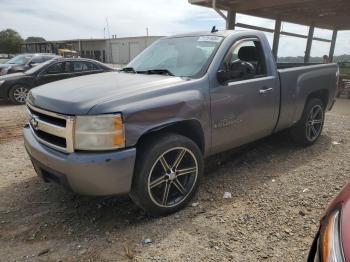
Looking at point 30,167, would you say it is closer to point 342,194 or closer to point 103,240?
point 103,240

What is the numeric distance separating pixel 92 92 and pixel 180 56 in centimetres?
140

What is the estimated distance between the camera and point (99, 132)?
292cm

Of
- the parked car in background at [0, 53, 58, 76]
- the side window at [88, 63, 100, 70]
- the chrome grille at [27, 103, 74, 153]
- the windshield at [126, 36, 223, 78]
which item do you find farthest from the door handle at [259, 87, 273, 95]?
the parked car in background at [0, 53, 58, 76]

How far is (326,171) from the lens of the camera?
4.67m

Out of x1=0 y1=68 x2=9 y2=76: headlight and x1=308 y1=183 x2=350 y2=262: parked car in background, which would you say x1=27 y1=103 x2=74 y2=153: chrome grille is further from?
x1=0 y1=68 x2=9 y2=76: headlight

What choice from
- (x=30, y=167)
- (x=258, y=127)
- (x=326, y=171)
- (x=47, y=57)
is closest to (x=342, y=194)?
(x=258, y=127)

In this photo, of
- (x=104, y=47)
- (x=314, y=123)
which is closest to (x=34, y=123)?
(x=314, y=123)

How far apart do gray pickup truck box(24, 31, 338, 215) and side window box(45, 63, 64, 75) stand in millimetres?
7154

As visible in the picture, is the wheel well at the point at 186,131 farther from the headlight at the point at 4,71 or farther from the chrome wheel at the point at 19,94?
the headlight at the point at 4,71

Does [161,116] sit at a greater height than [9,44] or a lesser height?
greater

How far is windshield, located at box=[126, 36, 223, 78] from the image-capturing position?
12.8 feet

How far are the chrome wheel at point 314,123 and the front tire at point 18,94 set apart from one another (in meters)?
8.53

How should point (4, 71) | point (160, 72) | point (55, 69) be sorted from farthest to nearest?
point (4, 71) → point (55, 69) → point (160, 72)

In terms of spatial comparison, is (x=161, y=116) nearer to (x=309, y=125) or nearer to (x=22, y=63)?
(x=309, y=125)
